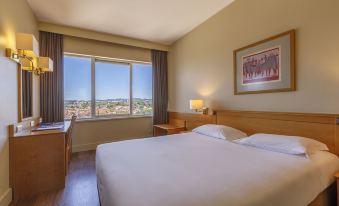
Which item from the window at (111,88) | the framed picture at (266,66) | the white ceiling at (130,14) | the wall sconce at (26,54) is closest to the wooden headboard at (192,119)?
the framed picture at (266,66)

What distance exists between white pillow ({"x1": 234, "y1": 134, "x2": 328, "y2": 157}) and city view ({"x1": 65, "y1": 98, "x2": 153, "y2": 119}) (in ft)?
10.7

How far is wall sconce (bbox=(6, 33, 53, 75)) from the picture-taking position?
2.17 metres

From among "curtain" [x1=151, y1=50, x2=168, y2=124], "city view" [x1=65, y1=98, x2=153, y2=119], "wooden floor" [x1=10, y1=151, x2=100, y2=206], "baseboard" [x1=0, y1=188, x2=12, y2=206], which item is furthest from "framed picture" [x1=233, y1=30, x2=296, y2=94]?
"baseboard" [x1=0, y1=188, x2=12, y2=206]

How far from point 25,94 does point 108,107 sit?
6.25 ft

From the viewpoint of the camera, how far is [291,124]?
81.7 inches

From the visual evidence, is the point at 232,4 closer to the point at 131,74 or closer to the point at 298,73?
the point at 298,73

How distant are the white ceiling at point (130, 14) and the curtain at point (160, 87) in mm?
924

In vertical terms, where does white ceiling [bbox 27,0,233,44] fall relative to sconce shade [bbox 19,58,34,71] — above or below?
above

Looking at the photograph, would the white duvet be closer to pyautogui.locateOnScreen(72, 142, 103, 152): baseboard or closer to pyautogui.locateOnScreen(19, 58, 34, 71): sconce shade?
pyautogui.locateOnScreen(19, 58, 34, 71): sconce shade

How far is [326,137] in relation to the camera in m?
1.79

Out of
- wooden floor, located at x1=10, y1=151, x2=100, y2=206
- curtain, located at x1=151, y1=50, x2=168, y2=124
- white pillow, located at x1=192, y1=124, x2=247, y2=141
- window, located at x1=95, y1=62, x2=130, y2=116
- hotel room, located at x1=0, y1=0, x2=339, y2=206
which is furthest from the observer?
curtain, located at x1=151, y1=50, x2=168, y2=124

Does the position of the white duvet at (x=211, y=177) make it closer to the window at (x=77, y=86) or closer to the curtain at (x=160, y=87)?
the window at (x=77, y=86)

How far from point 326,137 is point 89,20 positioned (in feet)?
13.3

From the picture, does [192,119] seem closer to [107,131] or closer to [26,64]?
[107,131]
